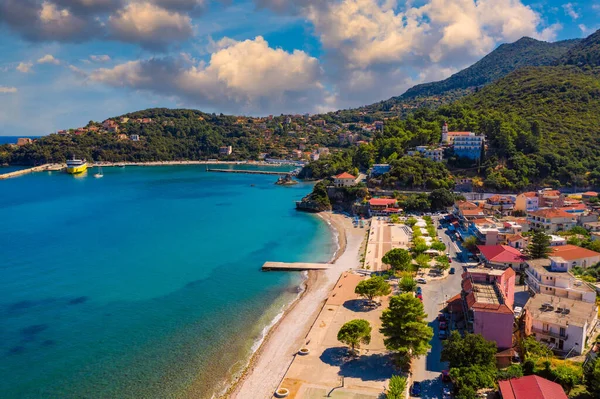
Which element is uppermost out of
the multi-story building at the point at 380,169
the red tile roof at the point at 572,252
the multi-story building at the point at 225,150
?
the multi-story building at the point at 225,150

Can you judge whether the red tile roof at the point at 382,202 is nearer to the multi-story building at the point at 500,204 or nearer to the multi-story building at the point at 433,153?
the multi-story building at the point at 500,204

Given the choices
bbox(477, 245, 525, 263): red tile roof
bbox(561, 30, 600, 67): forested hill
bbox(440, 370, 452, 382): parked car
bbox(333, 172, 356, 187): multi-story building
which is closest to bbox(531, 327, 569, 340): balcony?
bbox(440, 370, 452, 382): parked car

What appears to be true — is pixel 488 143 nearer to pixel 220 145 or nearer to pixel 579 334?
pixel 579 334

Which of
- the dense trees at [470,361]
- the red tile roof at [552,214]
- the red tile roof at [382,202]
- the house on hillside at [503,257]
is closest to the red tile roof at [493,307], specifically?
the dense trees at [470,361]

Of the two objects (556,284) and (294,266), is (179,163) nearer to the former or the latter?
(294,266)

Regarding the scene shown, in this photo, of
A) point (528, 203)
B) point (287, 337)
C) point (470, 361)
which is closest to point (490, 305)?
point (470, 361)

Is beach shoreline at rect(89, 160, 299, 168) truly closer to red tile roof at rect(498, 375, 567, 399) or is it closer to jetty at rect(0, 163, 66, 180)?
jetty at rect(0, 163, 66, 180)

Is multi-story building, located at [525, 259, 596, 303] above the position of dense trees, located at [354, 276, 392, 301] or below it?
above
